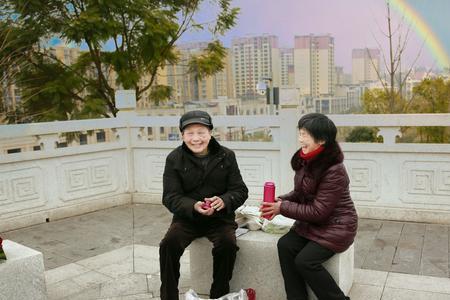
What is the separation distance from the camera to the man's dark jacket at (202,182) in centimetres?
316

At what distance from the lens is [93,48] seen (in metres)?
9.41

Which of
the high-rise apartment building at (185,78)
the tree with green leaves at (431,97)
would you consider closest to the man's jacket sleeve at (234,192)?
the high-rise apartment building at (185,78)

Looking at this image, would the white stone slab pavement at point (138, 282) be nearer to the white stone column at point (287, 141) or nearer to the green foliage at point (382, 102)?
the white stone column at point (287, 141)

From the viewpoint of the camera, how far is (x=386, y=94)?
35.5 ft

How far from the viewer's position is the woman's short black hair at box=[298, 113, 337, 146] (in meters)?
2.85

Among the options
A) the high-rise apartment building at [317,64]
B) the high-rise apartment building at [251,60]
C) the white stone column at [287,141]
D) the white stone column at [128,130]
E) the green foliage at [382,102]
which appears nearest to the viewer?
the white stone column at [287,141]

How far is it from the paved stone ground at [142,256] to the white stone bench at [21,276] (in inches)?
21.1

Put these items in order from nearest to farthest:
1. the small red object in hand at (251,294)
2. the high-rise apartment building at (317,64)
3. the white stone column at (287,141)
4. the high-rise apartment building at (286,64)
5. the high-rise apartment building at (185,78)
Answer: the small red object in hand at (251,294), the white stone column at (287,141), the high-rise apartment building at (185,78), the high-rise apartment building at (317,64), the high-rise apartment building at (286,64)

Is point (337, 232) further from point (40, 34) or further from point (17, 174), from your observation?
point (40, 34)

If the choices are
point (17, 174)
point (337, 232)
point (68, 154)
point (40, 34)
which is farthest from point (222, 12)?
point (337, 232)

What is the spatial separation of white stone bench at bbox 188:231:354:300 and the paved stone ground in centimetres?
39

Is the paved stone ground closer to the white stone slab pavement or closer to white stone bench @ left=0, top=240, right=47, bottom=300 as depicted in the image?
the white stone slab pavement

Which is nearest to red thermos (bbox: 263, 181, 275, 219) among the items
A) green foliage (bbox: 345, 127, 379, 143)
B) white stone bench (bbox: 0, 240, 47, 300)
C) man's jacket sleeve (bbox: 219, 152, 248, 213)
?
man's jacket sleeve (bbox: 219, 152, 248, 213)

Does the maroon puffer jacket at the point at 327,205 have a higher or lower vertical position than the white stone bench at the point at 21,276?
higher
